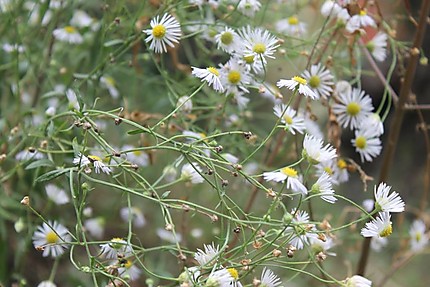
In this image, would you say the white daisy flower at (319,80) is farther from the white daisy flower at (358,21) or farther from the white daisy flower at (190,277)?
the white daisy flower at (190,277)

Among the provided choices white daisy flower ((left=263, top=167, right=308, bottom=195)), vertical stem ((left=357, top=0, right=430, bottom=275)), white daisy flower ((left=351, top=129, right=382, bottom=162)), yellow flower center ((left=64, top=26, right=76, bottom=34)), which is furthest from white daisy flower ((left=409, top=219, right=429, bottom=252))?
yellow flower center ((left=64, top=26, right=76, bottom=34))

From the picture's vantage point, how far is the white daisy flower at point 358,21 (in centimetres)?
83

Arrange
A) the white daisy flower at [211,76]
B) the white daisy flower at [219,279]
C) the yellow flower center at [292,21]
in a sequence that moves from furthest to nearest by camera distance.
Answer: the yellow flower center at [292,21] < the white daisy flower at [211,76] < the white daisy flower at [219,279]

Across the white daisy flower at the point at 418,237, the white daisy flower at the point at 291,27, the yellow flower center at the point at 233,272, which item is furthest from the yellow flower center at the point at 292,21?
the yellow flower center at the point at 233,272

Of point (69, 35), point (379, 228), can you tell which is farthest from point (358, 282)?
point (69, 35)

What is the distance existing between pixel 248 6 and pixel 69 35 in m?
0.29

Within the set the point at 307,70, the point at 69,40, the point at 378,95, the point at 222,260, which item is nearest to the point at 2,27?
the point at 69,40

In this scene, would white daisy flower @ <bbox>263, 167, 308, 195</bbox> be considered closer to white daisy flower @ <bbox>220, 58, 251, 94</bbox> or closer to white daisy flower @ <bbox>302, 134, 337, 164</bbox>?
white daisy flower @ <bbox>302, 134, 337, 164</bbox>

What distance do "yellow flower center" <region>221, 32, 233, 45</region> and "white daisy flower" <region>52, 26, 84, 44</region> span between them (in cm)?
30

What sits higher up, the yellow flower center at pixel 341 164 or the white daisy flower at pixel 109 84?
the yellow flower center at pixel 341 164

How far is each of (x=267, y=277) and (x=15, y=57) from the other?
0.43 m

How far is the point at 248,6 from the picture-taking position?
80 cm

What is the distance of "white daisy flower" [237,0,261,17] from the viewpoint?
2.64 feet

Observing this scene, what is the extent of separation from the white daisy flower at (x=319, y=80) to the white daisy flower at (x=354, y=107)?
0.11ft
